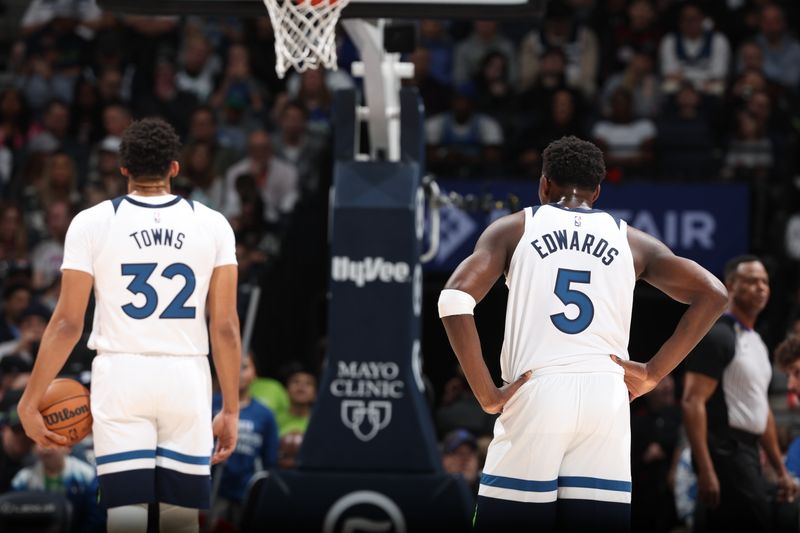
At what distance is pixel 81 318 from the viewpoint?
5836 mm

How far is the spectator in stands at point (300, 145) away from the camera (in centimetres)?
1365

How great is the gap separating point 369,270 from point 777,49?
7.18 m

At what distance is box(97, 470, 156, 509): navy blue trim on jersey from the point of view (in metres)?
5.74

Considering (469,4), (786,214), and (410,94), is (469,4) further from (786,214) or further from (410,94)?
(786,214)

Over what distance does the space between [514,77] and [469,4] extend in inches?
265

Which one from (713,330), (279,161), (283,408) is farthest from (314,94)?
(713,330)

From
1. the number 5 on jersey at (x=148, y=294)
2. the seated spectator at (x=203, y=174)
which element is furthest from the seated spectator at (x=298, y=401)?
the number 5 on jersey at (x=148, y=294)

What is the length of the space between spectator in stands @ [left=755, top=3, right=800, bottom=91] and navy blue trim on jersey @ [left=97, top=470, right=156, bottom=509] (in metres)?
10.1

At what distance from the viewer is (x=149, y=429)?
5.81m

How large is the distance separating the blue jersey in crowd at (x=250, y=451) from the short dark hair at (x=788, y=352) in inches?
153

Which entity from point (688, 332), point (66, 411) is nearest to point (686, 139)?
point (688, 332)

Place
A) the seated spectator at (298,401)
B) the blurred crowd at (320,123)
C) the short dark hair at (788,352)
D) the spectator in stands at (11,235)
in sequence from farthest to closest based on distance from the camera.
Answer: the spectator in stands at (11,235) < the blurred crowd at (320,123) < the seated spectator at (298,401) < the short dark hair at (788,352)

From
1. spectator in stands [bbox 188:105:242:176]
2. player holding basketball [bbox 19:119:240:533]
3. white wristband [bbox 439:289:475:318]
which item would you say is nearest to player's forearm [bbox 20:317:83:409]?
player holding basketball [bbox 19:119:240:533]

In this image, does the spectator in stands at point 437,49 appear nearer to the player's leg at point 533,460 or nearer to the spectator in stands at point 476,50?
the spectator in stands at point 476,50
